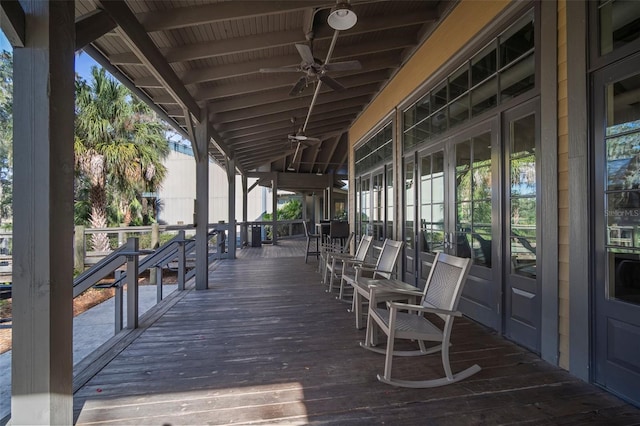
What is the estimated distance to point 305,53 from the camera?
351 centimetres

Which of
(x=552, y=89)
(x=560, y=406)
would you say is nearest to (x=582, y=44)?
(x=552, y=89)

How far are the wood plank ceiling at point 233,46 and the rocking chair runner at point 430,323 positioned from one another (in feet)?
8.86

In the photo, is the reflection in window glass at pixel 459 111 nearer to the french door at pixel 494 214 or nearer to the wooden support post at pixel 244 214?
the french door at pixel 494 214

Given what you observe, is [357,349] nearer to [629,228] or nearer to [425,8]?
[629,228]

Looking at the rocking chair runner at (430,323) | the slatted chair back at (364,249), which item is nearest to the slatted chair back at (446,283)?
the rocking chair runner at (430,323)

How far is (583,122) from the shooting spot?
2.07m

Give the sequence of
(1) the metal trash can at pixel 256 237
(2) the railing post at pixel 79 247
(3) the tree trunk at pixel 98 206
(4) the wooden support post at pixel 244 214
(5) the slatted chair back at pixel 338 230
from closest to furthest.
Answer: (2) the railing post at pixel 79 247
(5) the slatted chair back at pixel 338 230
(3) the tree trunk at pixel 98 206
(4) the wooden support post at pixel 244 214
(1) the metal trash can at pixel 256 237

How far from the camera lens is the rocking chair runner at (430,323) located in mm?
2094

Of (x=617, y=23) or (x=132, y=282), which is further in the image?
(x=132, y=282)

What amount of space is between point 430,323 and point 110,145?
32.1ft

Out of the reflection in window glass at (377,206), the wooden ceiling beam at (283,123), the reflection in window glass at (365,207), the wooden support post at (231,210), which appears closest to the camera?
the reflection in window glass at (377,206)

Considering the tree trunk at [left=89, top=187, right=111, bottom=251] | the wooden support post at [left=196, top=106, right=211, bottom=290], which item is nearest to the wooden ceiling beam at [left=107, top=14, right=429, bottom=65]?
the wooden support post at [left=196, top=106, right=211, bottom=290]

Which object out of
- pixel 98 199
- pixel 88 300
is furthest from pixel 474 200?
pixel 98 199

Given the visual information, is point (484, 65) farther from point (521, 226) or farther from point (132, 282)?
point (132, 282)
